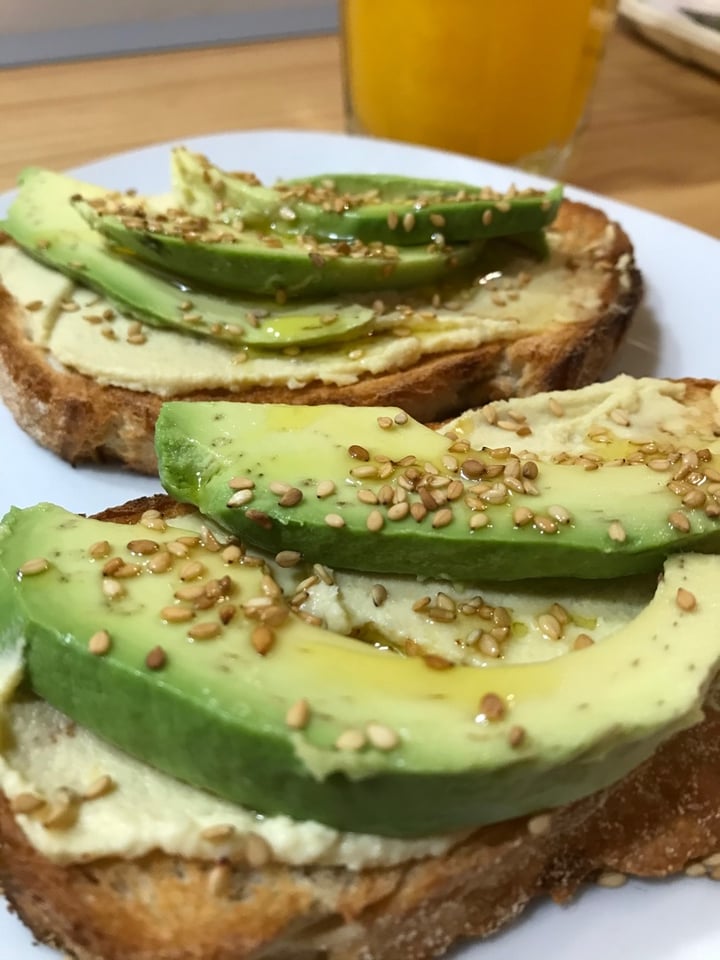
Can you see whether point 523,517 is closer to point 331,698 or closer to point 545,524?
point 545,524

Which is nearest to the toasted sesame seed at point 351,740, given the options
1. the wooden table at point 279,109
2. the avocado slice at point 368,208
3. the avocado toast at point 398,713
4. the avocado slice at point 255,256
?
the avocado toast at point 398,713

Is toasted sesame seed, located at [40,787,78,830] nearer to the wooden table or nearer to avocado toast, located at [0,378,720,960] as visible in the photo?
avocado toast, located at [0,378,720,960]

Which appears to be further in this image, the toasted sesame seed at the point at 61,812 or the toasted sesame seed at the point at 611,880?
the toasted sesame seed at the point at 611,880

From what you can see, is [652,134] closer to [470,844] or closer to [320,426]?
[320,426]

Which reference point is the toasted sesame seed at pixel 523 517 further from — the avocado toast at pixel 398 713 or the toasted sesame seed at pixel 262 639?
the toasted sesame seed at pixel 262 639

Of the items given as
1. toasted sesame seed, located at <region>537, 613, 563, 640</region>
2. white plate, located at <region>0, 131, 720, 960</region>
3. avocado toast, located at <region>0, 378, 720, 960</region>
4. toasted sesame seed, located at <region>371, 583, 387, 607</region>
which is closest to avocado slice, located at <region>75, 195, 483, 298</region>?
white plate, located at <region>0, 131, 720, 960</region>

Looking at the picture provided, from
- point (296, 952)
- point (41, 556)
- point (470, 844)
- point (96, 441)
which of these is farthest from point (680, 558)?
point (96, 441)

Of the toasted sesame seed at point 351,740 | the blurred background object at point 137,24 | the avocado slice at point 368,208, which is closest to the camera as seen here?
the toasted sesame seed at point 351,740

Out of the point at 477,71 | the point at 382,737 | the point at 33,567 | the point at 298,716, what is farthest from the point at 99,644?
the point at 477,71
